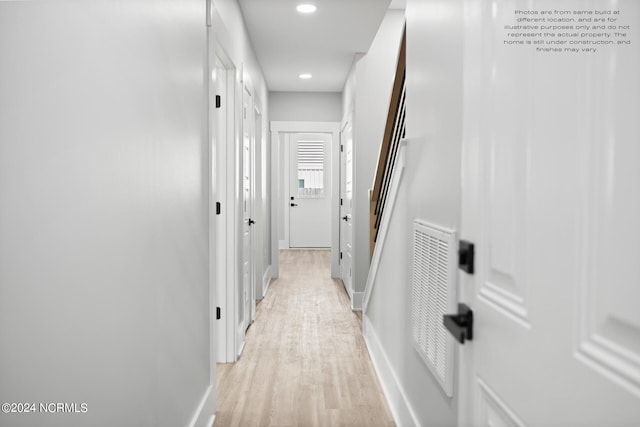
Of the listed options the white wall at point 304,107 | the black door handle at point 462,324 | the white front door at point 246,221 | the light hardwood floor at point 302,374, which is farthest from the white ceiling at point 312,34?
the black door handle at point 462,324

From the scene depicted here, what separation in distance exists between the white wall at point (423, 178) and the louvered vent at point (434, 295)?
0.18ft

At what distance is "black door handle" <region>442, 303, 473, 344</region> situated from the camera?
1062mm

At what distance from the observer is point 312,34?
4285mm

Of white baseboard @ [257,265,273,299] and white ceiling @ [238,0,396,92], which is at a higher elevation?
white ceiling @ [238,0,396,92]

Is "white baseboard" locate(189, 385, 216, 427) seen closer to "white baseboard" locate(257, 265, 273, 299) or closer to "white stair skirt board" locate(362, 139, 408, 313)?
"white stair skirt board" locate(362, 139, 408, 313)

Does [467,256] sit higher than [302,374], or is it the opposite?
[467,256]

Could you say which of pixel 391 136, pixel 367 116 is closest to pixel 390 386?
pixel 391 136

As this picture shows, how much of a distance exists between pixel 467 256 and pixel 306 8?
3137mm

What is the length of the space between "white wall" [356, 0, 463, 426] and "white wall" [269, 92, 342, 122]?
4.24 meters

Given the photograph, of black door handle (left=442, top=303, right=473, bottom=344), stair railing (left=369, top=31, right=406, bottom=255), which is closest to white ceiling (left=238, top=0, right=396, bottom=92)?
stair railing (left=369, top=31, right=406, bottom=255)

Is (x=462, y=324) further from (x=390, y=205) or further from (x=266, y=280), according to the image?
(x=266, y=280)

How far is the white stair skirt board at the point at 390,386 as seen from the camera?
85.0 inches

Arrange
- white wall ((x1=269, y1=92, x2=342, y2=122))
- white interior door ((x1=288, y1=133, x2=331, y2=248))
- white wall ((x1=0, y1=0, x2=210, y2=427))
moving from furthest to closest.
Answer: white interior door ((x1=288, y1=133, x2=331, y2=248)) < white wall ((x1=269, y1=92, x2=342, y2=122)) < white wall ((x1=0, y1=0, x2=210, y2=427))

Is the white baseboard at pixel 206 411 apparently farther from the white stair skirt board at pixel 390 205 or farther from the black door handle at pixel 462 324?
the black door handle at pixel 462 324
